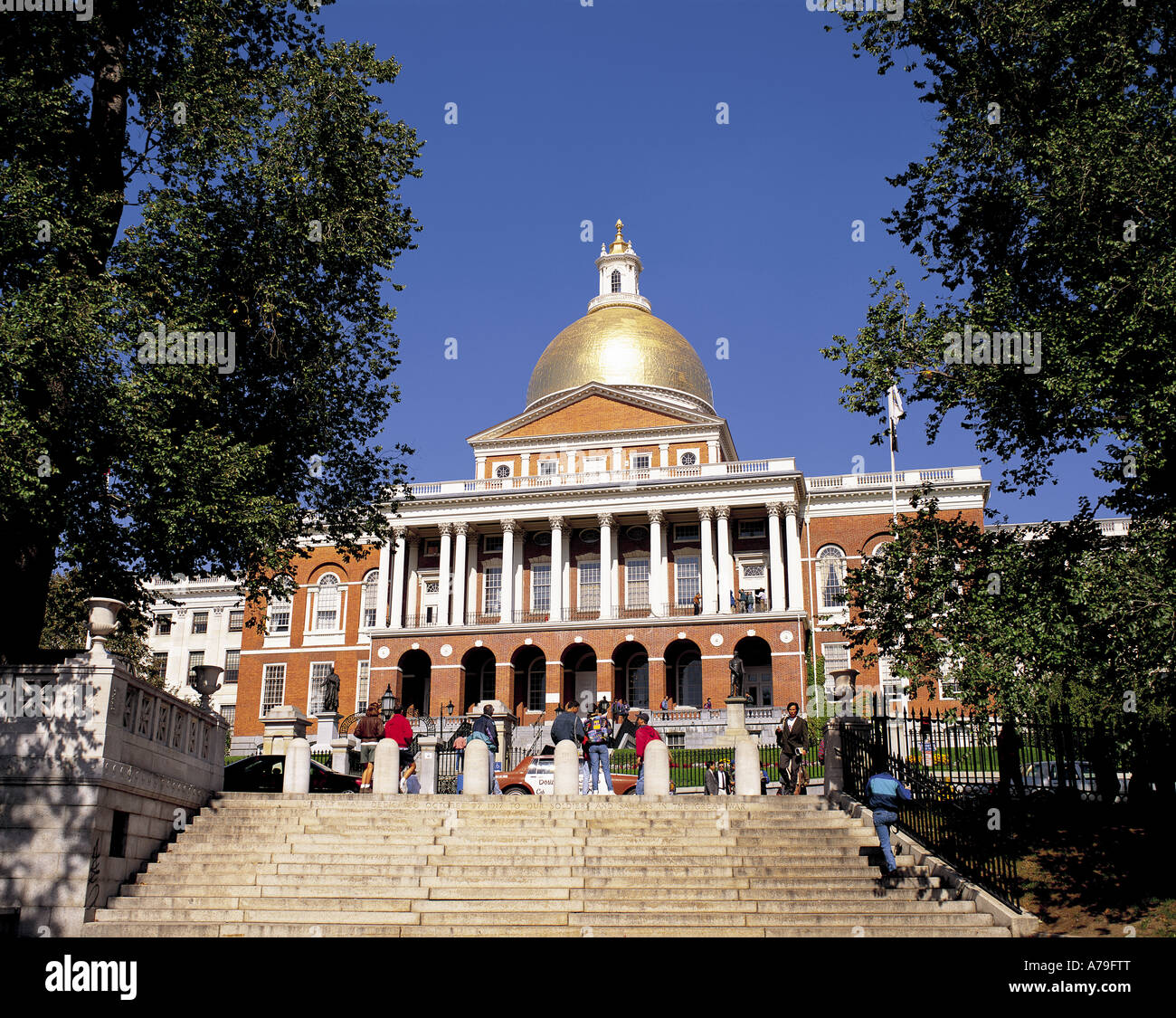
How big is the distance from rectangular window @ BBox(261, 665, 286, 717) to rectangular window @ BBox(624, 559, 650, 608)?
65.1 feet

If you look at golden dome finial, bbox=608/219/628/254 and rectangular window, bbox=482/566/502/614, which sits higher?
golden dome finial, bbox=608/219/628/254

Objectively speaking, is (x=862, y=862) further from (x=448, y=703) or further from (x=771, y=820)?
(x=448, y=703)

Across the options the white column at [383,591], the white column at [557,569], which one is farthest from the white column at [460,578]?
the white column at [557,569]

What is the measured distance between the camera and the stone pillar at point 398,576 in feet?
202

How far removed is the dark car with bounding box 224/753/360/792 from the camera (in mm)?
23547

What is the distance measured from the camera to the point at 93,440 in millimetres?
17562

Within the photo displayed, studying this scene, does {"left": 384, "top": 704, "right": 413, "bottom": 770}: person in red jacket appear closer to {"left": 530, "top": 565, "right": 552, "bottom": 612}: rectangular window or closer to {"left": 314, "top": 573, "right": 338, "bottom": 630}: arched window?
{"left": 530, "top": 565, "right": 552, "bottom": 612}: rectangular window

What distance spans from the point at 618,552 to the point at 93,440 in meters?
45.2

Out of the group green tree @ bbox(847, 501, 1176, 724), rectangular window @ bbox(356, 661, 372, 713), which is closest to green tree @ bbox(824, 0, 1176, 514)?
green tree @ bbox(847, 501, 1176, 724)

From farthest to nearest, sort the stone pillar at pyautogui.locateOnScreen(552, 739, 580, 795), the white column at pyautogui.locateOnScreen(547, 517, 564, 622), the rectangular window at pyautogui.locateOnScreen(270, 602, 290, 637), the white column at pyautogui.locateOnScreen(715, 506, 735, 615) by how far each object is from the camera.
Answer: the rectangular window at pyautogui.locateOnScreen(270, 602, 290, 637) < the white column at pyautogui.locateOnScreen(547, 517, 564, 622) < the white column at pyautogui.locateOnScreen(715, 506, 735, 615) < the stone pillar at pyautogui.locateOnScreen(552, 739, 580, 795)

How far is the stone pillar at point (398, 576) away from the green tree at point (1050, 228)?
1805 inches

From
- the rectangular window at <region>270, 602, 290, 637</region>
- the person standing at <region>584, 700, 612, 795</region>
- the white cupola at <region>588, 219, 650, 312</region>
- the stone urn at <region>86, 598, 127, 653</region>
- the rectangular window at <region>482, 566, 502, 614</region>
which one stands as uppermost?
the white cupola at <region>588, 219, 650, 312</region>

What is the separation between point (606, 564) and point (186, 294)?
42.2m

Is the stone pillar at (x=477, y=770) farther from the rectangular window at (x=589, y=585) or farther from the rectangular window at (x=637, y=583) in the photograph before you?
the rectangular window at (x=589, y=585)
